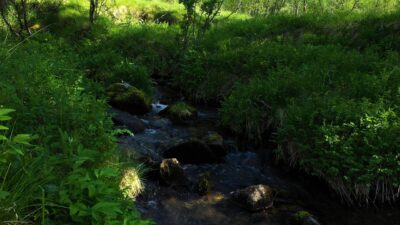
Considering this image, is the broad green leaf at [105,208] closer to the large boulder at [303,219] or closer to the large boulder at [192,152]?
the large boulder at [303,219]

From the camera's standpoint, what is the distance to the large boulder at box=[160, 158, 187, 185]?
852 cm

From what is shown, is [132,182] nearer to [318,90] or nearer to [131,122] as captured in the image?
[131,122]

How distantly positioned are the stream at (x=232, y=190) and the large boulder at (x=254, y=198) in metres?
0.12

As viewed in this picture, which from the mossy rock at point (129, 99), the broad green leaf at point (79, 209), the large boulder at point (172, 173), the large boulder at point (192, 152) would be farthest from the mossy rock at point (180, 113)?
the broad green leaf at point (79, 209)

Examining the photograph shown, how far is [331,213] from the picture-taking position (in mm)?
7855

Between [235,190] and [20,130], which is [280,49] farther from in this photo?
[20,130]

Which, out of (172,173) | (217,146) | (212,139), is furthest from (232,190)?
(212,139)

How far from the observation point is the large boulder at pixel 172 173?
8.52 meters

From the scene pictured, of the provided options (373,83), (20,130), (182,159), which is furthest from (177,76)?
(20,130)

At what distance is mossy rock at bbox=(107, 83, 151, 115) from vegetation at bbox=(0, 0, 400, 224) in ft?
0.52

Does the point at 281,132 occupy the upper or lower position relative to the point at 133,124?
upper

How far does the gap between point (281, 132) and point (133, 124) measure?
4819 millimetres

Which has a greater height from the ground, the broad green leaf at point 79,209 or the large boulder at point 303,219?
the broad green leaf at point 79,209

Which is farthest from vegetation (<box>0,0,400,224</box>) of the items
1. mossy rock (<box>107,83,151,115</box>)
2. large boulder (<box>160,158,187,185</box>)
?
large boulder (<box>160,158,187,185</box>)
